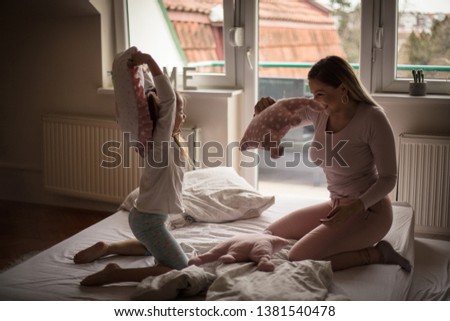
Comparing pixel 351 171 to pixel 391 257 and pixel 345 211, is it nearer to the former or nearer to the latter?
pixel 345 211

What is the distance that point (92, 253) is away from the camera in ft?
7.91

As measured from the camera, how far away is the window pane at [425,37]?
3.21 m

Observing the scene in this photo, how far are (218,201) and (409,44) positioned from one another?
1.31m

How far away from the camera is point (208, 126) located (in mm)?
3664

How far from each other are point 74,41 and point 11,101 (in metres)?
0.65

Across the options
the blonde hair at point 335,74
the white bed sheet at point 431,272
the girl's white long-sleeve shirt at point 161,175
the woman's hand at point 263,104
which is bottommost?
the white bed sheet at point 431,272

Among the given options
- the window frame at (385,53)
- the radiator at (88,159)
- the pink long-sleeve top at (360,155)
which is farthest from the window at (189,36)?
the pink long-sleeve top at (360,155)

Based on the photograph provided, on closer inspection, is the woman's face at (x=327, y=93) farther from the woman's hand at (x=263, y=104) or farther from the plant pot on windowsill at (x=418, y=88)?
the plant pot on windowsill at (x=418, y=88)

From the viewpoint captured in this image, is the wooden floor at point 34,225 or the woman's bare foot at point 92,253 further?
the wooden floor at point 34,225

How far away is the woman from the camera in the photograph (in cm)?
226

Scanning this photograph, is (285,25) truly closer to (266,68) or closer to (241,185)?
(266,68)

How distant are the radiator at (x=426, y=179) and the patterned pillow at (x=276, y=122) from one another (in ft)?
3.13
